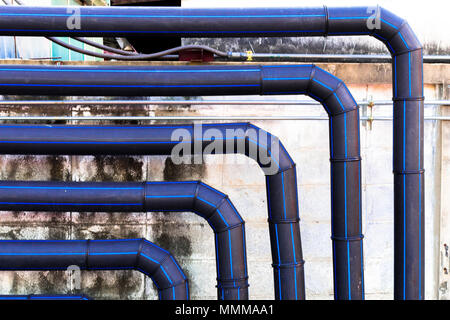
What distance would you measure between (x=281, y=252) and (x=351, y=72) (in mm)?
2805

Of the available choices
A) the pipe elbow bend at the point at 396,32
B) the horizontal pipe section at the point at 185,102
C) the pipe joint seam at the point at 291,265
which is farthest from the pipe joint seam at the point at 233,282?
the pipe elbow bend at the point at 396,32

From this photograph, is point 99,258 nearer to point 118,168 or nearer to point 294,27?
point 118,168

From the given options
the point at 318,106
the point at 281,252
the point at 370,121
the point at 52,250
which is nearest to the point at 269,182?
the point at 281,252

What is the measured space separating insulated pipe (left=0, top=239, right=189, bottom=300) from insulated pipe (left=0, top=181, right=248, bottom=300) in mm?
480

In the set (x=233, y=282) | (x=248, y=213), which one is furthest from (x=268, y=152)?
(x=233, y=282)

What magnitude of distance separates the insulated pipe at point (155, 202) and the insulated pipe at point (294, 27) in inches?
71.6

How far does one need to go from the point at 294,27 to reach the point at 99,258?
3.70 metres

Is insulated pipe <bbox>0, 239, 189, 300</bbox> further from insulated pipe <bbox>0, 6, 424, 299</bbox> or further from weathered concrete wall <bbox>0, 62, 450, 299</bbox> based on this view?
insulated pipe <bbox>0, 6, 424, 299</bbox>

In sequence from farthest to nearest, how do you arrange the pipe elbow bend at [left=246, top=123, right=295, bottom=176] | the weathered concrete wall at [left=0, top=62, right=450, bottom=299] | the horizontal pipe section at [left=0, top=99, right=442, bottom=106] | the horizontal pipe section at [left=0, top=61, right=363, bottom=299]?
the weathered concrete wall at [left=0, top=62, right=450, bottom=299] → the horizontal pipe section at [left=0, top=99, right=442, bottom=106] → the pipe elbow bend at [left=246, top=123, right=295, bottom=176] → the horizontal pipe section at [left=0, top=61, right=363, bottom=299]

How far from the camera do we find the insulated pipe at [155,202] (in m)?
4.54

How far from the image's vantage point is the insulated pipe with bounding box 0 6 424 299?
4.05 meters

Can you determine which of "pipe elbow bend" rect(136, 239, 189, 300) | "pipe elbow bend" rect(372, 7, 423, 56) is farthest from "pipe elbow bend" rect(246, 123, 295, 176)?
"pipe elbow bend" rect(136, 239, 189, 300)

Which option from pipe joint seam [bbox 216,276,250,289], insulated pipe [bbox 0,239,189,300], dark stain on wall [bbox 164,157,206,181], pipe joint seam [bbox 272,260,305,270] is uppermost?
dark stain on wall [bbox 164,157,206,181]

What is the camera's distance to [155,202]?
181 inches
